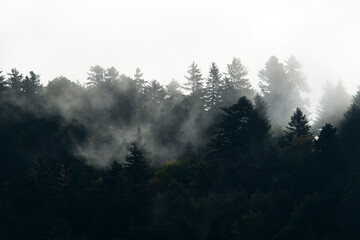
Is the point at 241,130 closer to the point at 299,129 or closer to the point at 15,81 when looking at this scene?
the point at 299,129

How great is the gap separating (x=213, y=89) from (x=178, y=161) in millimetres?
22522

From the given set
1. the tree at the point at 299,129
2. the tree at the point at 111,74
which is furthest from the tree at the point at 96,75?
the tree at the point at 299,129

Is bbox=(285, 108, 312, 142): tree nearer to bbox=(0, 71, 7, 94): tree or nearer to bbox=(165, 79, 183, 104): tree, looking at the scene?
bbox=(165, 79, 183, 104): tree

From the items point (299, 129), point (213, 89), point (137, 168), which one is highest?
point (213, 89)

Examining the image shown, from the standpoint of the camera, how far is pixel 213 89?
Answer: 90125 mm

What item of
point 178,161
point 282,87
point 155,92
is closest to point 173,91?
point 155,92

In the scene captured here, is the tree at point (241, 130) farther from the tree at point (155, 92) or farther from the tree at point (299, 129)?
the tree at point (155, 92)

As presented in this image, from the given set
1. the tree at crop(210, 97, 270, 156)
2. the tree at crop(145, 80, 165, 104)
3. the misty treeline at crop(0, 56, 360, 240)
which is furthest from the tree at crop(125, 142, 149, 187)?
the tree at crop(145, 80, 165, 104)

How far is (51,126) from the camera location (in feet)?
299

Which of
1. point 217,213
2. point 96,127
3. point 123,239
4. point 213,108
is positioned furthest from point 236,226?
point 96,127

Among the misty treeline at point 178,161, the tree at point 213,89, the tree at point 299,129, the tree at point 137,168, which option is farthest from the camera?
the tree at point 213,89

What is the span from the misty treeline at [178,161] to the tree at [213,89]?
222mm

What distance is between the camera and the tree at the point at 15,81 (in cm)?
9944

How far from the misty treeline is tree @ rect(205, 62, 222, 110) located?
0.22 m
